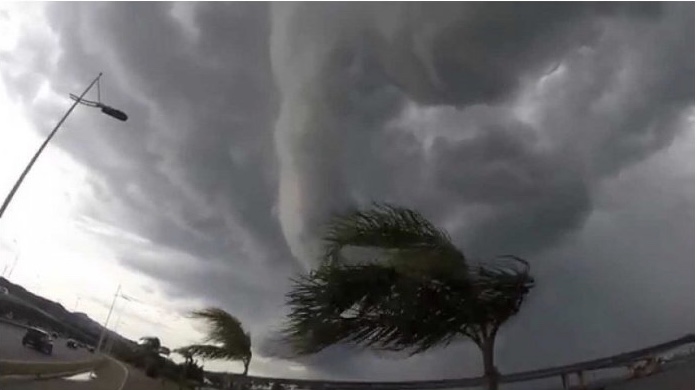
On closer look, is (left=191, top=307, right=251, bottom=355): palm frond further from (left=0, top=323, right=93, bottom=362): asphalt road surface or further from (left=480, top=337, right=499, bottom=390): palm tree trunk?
(left=480, top=337, right=499, bottom=390): palm tree trunk

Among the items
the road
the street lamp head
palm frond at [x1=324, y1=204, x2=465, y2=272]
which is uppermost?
the street lamp head

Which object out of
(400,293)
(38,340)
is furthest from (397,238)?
(38,340)

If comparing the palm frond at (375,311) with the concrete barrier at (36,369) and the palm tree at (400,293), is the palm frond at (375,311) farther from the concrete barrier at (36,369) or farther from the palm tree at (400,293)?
the concrete barrier at (36,369)

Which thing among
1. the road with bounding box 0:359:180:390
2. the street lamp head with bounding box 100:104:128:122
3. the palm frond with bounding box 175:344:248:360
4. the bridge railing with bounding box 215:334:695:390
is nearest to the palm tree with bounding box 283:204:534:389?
the bridge railing with bounding box 215:334:695:390

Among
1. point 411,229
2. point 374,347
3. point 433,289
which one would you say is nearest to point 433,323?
point 433,289

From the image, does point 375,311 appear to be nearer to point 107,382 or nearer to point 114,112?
point 107,382

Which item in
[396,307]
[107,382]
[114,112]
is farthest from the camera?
[114,112]
